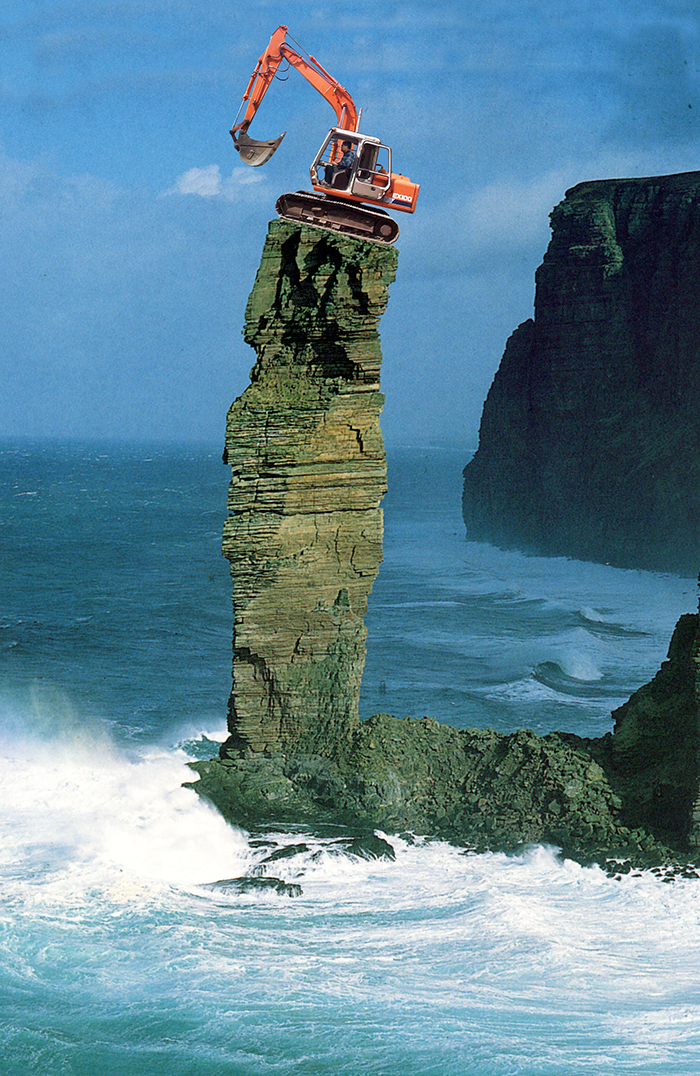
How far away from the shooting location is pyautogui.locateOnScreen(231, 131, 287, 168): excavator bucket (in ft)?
89.9

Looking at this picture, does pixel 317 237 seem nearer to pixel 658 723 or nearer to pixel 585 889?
pixel 658 723

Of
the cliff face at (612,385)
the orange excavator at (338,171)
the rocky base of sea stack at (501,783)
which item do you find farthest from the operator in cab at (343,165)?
the cliff face at (612,385)

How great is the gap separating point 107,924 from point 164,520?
3761 inches

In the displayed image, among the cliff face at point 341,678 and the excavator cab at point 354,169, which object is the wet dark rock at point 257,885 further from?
the excavator cab at point 354,169

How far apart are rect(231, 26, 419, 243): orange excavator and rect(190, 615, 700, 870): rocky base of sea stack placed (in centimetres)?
1192

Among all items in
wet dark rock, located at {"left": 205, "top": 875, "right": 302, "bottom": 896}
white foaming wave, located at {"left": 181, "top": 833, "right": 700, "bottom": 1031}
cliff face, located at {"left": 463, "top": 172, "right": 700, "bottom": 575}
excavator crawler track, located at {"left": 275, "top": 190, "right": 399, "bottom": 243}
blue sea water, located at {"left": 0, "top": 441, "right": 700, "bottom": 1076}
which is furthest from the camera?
cliff face, located at {"left": 463, "top": 172, "right": 700, "bottom": 575}

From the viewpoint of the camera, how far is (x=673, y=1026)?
69.9ft

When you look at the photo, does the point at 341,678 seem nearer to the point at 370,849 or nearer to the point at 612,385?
the point at 370,849

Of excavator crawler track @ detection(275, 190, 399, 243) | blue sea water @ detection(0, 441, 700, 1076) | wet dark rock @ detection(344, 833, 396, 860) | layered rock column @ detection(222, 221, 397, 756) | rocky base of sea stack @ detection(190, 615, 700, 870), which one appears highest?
excavator crawler track @ detection(275, 190, 399, 243)

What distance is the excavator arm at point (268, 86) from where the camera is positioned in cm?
2753

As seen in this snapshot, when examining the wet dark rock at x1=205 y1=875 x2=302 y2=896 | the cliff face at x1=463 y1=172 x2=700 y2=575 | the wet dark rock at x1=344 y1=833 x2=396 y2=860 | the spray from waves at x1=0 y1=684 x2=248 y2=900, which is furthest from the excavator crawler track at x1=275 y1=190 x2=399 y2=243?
the cliff face at x1=463 y1=172 x2=700 y2=575

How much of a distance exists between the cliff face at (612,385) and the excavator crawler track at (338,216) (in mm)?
56157

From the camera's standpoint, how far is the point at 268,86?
28125mm

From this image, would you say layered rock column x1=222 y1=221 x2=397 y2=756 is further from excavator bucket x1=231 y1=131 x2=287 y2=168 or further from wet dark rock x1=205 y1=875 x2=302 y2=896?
wet dark rock x1=205 y1=875 x2=302 y2=896
